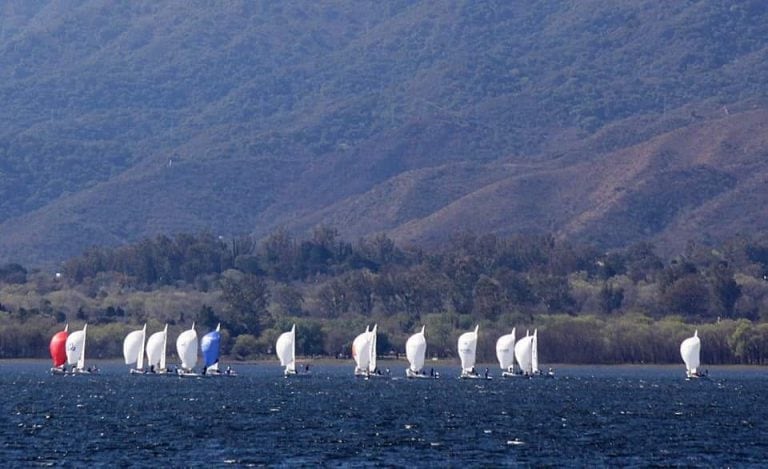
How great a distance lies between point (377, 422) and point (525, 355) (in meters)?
66.4

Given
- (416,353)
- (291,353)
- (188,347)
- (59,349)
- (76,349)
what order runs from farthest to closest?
(291,353)
(76,349)
(59,349)
(188,347)
(416,353)

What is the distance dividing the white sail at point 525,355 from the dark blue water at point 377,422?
29.8 feet

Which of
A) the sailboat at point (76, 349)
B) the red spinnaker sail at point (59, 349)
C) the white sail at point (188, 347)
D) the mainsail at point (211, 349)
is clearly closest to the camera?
the mainsail at point (211, 349)

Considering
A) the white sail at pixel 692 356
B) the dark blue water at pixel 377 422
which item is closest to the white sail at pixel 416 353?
the dark blue water at pixel 377 422

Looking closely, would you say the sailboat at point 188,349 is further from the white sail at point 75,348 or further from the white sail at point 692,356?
the white sail at point 692,356

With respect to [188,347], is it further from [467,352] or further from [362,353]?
[467,352]

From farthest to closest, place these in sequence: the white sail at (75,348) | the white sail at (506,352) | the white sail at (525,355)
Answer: the white sail at (506,352), the white sail at (75,348), the white sail at (525,355)

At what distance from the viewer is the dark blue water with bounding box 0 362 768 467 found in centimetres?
7756

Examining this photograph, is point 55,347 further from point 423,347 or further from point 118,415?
point 118,415

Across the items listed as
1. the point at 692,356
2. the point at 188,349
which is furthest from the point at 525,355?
the point at 188,349

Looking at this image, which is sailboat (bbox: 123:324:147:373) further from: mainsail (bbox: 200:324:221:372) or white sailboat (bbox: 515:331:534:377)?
white sailboat (bbox: 515:331:534:377)

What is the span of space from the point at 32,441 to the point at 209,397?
39.0m

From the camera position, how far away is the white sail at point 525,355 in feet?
531

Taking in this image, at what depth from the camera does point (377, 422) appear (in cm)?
9706
